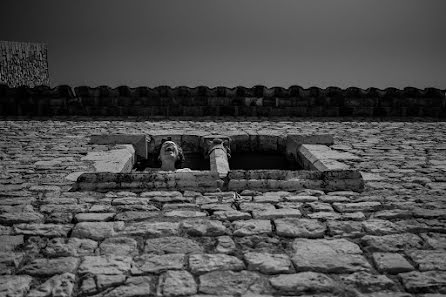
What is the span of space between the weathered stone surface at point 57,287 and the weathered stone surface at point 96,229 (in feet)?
1.88

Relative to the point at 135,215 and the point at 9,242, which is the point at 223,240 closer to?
the point at 135,215

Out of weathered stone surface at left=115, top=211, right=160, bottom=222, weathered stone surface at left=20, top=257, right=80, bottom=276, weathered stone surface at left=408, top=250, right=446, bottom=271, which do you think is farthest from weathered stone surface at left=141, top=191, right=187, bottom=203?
weathered stone surface at left=408, top=250, right=446, bottom=271

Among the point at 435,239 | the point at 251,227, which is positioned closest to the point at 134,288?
the point at 251,227

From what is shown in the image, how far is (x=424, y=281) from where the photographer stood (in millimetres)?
2164

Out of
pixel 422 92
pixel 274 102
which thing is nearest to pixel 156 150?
pixel 274 102

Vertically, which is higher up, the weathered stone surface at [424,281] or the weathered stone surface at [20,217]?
the weathered stone surface at [20,217]

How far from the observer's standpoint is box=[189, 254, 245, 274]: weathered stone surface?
2.31 meters

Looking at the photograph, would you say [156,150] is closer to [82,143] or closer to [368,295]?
[82,143]

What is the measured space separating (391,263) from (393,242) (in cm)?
37

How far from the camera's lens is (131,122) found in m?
9.12

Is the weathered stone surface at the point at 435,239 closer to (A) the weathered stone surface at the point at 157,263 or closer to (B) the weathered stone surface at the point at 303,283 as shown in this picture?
(B) the weathered stone surface at the point at 303,283

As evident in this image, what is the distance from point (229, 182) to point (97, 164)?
2260 millimetres

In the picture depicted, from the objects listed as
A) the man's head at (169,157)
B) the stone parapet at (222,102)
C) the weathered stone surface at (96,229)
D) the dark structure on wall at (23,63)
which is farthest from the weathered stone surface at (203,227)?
the dark structure on wall at (23,63)

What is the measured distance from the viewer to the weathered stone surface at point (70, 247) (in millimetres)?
2486
